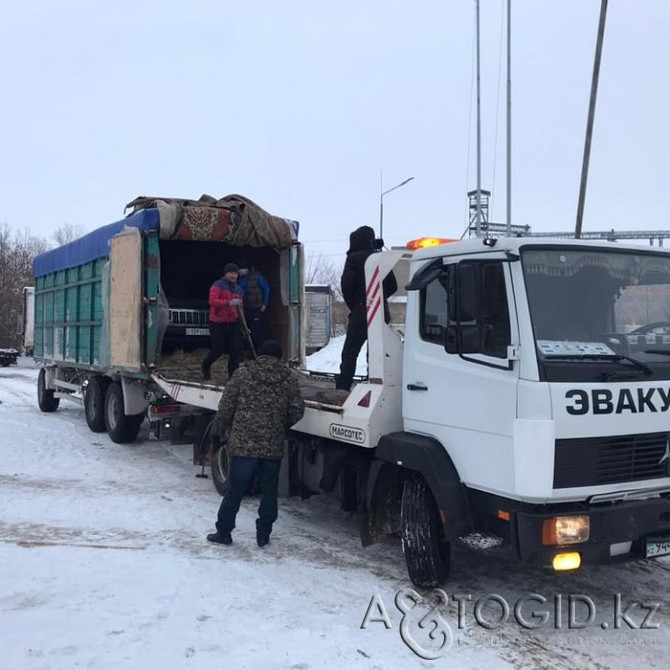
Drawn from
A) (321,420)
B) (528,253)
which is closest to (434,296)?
(528,253)

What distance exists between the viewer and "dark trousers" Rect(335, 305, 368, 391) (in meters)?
6.23

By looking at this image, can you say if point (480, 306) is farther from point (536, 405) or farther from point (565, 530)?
point (565, 530)

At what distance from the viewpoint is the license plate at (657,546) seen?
4.25 m

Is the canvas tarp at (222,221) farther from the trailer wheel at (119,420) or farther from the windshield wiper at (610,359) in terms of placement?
the windshield wiper at (610,359)

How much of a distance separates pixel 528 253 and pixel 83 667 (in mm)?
3339

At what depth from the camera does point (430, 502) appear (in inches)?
191

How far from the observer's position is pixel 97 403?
11.6m

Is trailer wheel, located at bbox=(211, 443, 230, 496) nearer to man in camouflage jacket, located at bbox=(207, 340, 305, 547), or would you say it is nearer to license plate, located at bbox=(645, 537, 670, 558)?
man in camouflage jacket, located at bbox=(207, 340, 305, 547)

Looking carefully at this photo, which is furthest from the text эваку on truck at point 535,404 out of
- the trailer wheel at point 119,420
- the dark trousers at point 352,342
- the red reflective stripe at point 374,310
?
the trailer wheel at point 119,420

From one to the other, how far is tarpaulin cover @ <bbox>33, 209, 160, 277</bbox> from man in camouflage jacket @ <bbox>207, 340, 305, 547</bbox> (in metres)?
3.92

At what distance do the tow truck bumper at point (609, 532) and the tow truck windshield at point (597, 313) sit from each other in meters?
0.74

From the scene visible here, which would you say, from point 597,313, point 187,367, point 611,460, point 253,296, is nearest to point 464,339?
point 597,313

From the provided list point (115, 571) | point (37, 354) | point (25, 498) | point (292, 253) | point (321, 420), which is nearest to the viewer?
point (115, 571)

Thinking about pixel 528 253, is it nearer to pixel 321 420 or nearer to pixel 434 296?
pixel 434 296
